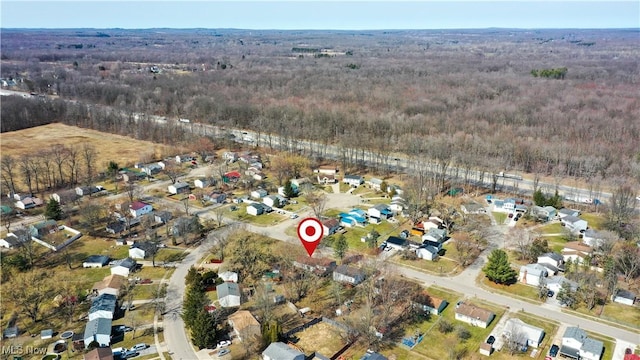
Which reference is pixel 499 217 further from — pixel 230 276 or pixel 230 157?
pixel 230 157

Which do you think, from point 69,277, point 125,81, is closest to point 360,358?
point 69,277

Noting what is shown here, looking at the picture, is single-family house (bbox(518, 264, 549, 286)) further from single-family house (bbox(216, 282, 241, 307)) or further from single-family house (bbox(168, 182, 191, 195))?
single-family house (bbox(168, 182, 191, 195))

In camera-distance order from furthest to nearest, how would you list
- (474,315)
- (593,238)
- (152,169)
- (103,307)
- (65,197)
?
(152,169) < (65,197) < (593,238) < (103,307) < (474,315)

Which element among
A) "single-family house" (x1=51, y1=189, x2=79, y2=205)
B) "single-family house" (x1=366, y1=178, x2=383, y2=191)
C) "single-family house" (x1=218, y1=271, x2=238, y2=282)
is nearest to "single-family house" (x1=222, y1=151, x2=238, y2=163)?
"single-family house" (x1=366, y1=178, x2=383, y2=191)

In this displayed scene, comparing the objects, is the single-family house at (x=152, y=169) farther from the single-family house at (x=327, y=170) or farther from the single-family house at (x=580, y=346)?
the single-family house at (x=580, y=346)

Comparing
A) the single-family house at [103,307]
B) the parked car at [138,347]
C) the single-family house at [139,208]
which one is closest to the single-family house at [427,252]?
the parked car at [138,347]

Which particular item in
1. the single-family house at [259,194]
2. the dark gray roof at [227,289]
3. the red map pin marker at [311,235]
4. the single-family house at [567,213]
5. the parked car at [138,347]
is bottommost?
the parked car at [138,347]

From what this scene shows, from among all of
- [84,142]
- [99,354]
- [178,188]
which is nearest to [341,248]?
[99,354]
